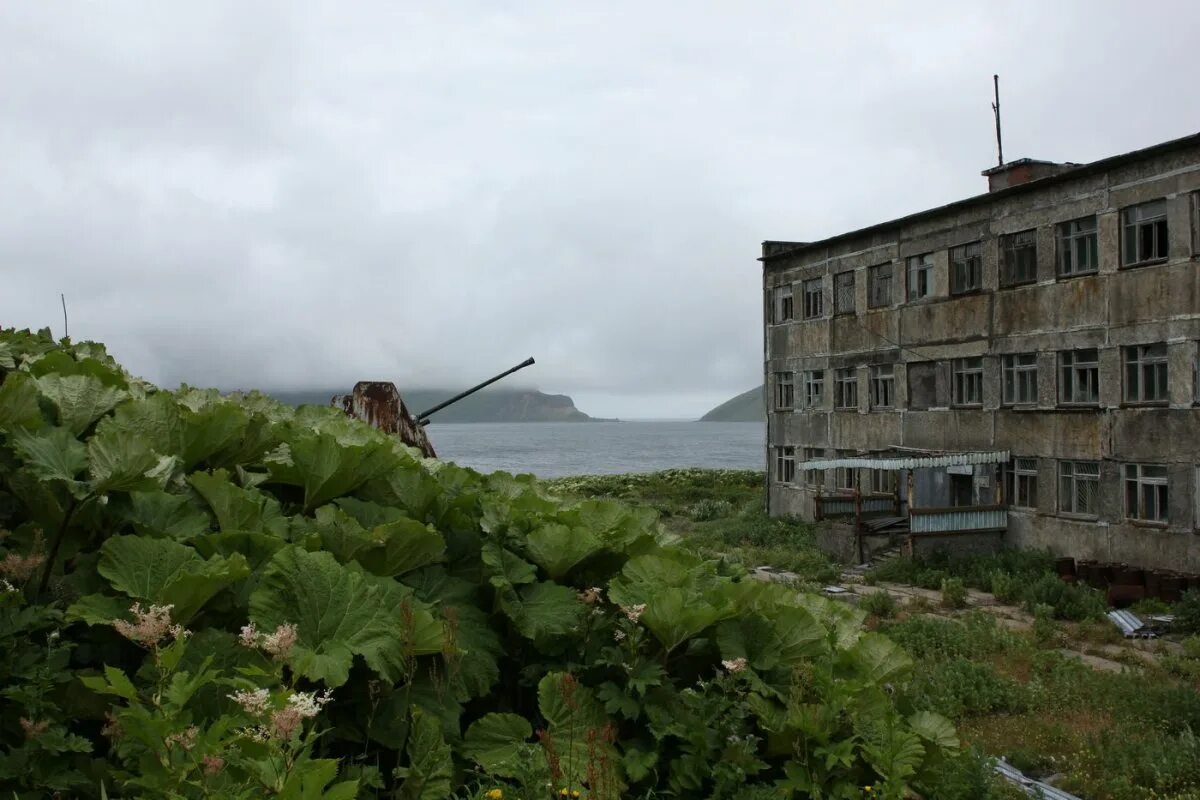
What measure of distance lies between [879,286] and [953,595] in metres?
12.4

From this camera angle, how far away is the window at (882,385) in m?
30.2

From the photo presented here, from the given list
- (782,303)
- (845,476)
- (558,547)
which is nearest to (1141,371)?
(845,476)

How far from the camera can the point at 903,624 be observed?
59.8 feet

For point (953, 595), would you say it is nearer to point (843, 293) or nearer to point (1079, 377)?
point (1079, 377)

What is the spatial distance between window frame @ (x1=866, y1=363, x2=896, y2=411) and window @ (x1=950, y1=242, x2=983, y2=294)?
135 inches

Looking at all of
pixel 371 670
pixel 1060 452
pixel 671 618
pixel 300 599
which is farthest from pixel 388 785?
pixel 1060 452

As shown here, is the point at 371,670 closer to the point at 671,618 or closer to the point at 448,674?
the point at 448,674

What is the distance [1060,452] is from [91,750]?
83.6 ft

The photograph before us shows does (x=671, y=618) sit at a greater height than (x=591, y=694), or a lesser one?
greater

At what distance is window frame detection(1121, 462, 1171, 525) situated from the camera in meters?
21.8

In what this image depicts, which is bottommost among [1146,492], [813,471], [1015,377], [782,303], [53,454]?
[1146,492]

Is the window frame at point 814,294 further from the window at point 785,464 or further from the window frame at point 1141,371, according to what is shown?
the window frame at point 1141,371

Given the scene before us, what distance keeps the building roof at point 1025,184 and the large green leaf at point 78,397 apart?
76.7 ft

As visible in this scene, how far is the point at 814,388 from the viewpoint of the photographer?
33.7 metres
